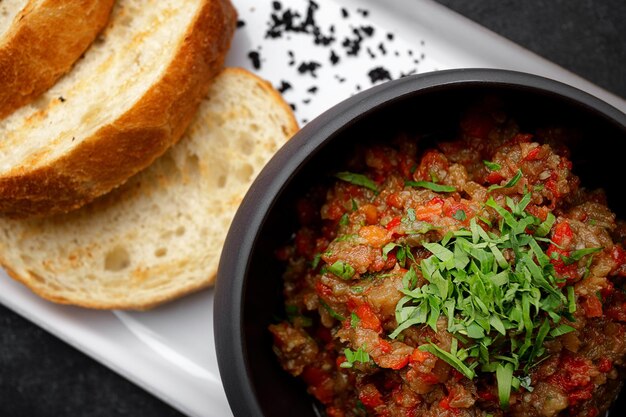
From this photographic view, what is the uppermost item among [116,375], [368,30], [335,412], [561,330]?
[368,30]

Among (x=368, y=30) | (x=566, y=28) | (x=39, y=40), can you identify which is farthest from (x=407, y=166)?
(x=39, y=40)

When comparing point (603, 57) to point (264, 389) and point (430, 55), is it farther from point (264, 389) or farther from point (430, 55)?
point (264, 389)

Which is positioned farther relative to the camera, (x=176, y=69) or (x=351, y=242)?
(x=176, y=69)

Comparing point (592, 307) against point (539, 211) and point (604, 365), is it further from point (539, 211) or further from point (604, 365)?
point (539, 211)

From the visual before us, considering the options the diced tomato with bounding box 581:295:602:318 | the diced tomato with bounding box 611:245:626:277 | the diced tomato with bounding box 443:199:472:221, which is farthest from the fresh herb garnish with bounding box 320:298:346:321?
the diced tomato with bounding box 611:245:626:277

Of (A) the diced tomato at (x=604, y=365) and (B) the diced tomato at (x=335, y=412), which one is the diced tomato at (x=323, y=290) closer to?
(B) the diced tomato at (x=335, y=412)

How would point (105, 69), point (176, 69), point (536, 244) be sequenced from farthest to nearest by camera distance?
point (105, 69), point (176, 69), point (536, 244)

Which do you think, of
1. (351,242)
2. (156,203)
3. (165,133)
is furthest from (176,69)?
(351,242)
